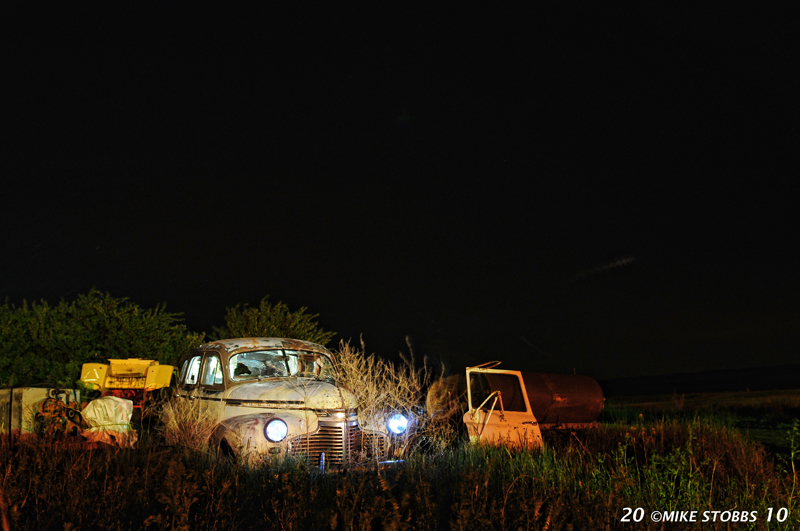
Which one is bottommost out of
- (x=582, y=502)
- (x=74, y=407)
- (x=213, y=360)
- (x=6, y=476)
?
(x=582, y=502)

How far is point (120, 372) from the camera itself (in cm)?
1402

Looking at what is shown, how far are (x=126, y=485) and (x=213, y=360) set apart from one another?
3.38 m

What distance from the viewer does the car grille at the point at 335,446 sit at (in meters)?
7.70

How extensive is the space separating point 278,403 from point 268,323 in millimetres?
9814

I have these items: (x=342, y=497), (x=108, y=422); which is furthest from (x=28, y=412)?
(x=342, y=497)

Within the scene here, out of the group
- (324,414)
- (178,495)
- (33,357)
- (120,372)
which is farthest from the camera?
(33,357)

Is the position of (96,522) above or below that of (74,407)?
below

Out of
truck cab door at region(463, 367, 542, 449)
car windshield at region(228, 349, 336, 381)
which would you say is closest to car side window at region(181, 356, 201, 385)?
car windshield at region(228, 349, 336, 381)

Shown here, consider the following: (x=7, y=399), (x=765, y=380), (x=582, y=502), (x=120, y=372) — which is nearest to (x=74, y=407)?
(x=7, y=399)

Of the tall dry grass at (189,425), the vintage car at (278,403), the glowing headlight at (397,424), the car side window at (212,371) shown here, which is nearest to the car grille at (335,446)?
the vintage car at (278,403)

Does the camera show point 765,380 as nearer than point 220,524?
No

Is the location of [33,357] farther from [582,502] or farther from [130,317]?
[582,502]

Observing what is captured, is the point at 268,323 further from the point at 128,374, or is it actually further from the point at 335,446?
the point at 335,446

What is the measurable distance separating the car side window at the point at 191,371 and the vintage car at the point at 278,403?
0.6 inches
